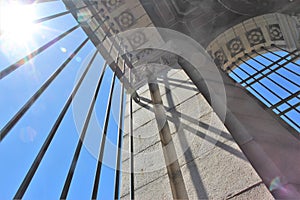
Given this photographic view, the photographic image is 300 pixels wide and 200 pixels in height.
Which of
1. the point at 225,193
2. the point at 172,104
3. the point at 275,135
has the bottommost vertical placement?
the point at 225,193

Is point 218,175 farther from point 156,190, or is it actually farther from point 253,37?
point 253,37

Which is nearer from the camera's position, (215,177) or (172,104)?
(215,177)

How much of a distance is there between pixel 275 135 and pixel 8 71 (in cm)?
147

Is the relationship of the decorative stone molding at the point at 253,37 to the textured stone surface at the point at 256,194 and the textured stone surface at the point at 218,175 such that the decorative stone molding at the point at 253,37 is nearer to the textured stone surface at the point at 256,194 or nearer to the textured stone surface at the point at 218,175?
the textured stone surface at the point at 218,175

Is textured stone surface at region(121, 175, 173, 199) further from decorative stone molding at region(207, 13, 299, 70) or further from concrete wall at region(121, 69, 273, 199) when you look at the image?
decorative stone molding at region(207, 13, 299, 70)

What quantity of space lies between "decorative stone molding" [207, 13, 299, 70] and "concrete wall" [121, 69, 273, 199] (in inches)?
52.7

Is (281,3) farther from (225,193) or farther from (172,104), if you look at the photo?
(225,193)

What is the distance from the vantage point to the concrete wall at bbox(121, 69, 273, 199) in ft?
3.81

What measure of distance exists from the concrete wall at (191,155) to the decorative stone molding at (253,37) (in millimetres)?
1339

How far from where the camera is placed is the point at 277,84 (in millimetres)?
2707

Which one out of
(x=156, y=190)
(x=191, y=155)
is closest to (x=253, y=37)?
(x=191, y=155)

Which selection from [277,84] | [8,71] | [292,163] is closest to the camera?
[8,71]

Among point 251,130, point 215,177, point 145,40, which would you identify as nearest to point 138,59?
point 145,40

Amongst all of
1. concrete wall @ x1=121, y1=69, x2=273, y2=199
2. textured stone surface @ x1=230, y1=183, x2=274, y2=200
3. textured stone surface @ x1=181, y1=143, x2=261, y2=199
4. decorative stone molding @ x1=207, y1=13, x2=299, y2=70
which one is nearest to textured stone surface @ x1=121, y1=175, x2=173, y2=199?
concrete wall @ x1=121, y1=69, x2=273, y2=199
